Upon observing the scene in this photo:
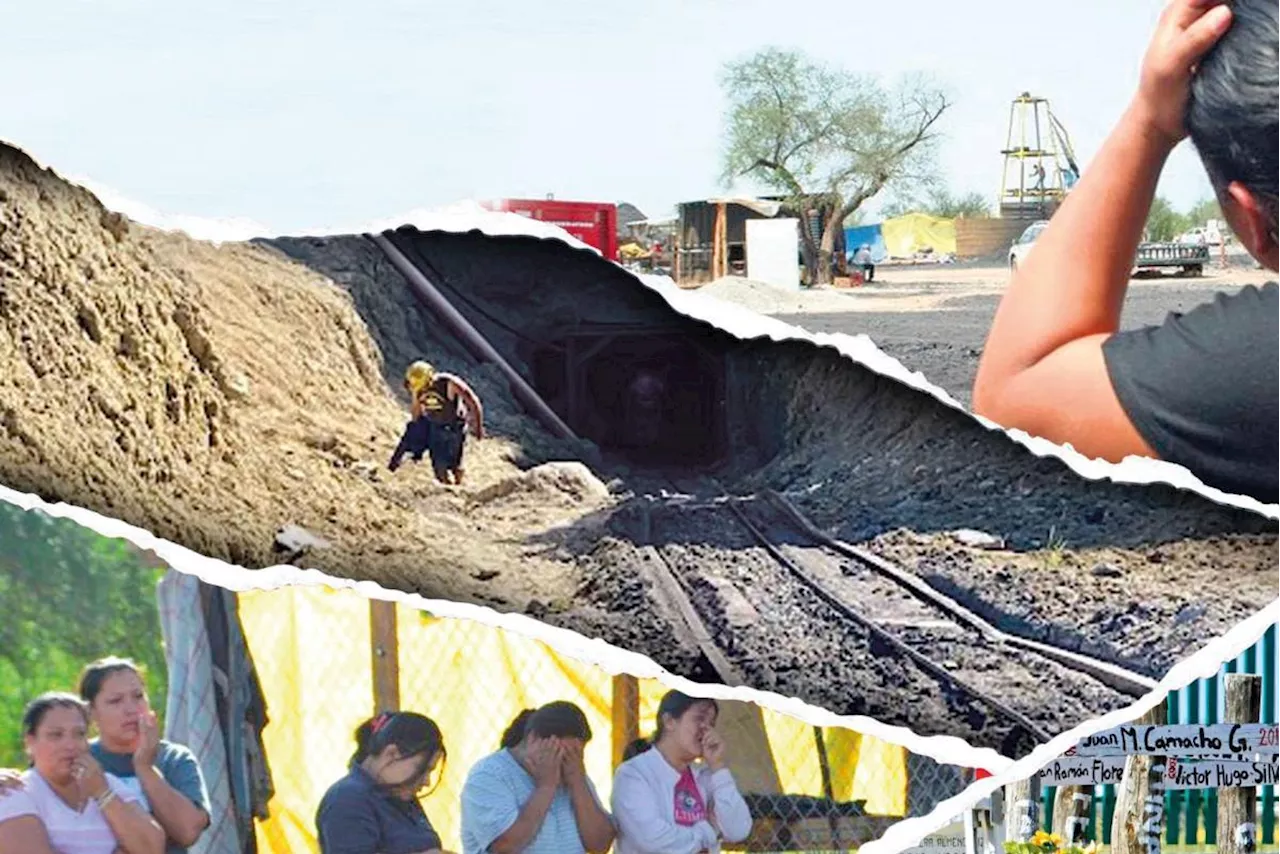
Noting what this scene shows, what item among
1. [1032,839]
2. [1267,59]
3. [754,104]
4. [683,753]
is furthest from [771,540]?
[1032,839]

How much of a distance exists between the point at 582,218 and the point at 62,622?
2.99 ft

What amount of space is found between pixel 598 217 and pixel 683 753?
27.8 inches

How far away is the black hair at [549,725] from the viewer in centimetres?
251

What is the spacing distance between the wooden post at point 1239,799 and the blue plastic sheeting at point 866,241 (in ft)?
8.01

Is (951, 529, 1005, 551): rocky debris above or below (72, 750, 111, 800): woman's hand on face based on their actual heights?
above

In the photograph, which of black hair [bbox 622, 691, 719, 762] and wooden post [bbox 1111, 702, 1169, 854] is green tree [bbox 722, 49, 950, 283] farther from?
wooden post [bbox 1111, 702, 1169, 854]

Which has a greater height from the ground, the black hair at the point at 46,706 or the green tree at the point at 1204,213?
the green tree at the point at 1204,213

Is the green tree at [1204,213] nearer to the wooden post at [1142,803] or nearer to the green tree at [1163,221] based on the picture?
the green tree at [1163,221]

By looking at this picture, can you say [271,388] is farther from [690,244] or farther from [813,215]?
[813,215]

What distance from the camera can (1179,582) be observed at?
232 centimetres

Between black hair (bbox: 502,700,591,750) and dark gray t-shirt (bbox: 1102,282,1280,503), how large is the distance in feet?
2.61

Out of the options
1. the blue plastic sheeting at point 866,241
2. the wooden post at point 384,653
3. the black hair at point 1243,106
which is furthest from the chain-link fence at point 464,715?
the black hair at point 1243,106

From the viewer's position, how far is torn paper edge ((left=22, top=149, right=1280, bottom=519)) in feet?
7.39

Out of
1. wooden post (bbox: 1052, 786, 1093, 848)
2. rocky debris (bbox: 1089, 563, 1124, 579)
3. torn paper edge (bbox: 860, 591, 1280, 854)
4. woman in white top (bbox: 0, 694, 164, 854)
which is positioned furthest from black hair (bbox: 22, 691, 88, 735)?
wooden post (bbox: 1052, 786, 1093, 848)
